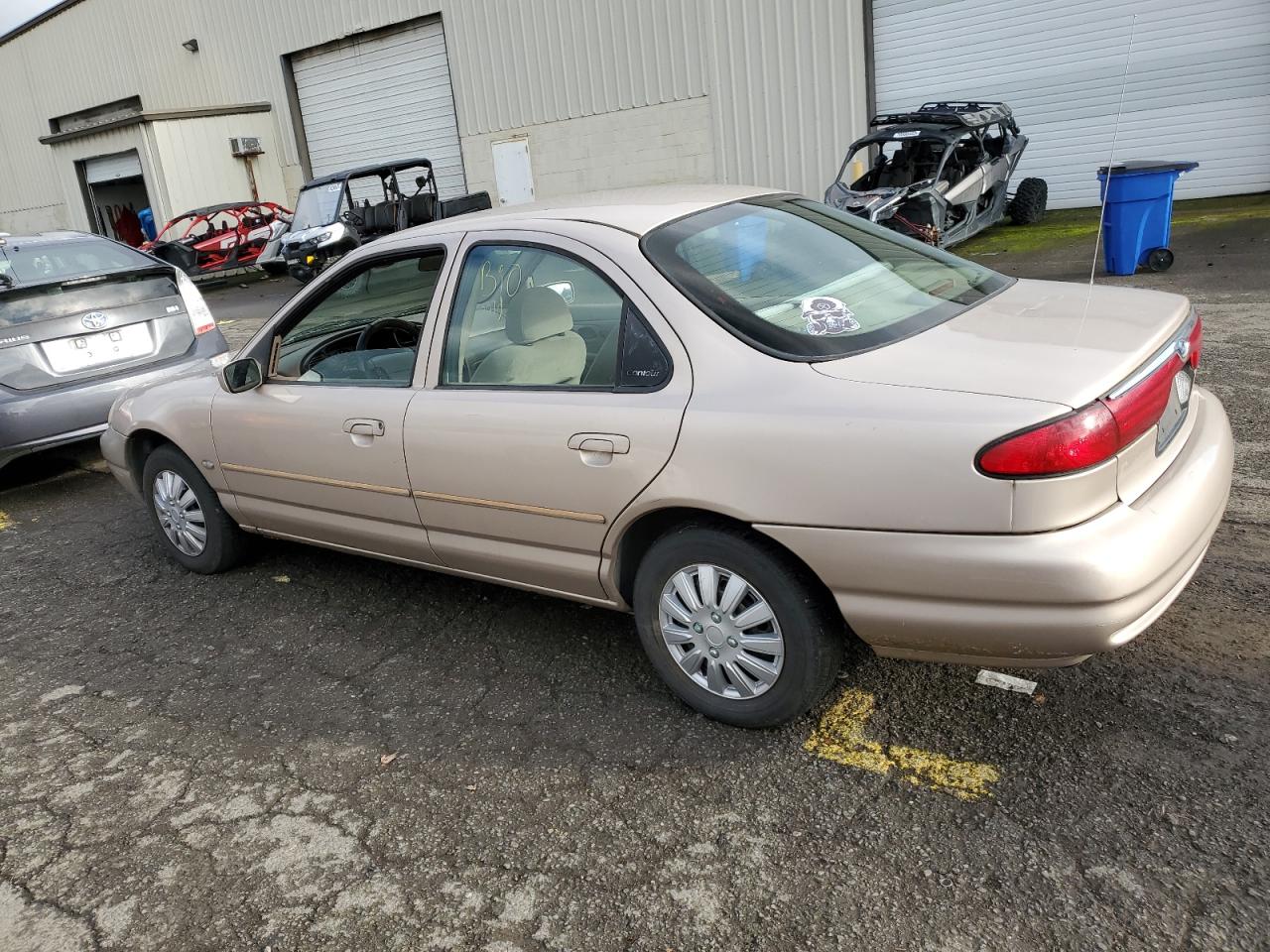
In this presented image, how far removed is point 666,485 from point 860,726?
0.95 metres

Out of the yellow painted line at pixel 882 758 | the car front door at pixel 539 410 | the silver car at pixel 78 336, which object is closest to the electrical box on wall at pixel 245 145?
the silver car at pixel 78 336

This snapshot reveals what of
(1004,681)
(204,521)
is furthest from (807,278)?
(204,521)

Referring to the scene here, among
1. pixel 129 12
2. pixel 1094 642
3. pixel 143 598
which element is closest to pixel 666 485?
pixel 1094 642

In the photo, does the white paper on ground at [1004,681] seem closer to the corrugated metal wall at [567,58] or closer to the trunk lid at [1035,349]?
the trunk lid at [1035,349]

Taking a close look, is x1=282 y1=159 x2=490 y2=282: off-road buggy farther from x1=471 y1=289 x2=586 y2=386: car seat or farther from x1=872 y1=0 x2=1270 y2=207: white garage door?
x1=471 y1=289 x2=586 y2=386: car seat

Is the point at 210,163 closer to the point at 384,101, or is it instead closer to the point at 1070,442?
the point at 384,101

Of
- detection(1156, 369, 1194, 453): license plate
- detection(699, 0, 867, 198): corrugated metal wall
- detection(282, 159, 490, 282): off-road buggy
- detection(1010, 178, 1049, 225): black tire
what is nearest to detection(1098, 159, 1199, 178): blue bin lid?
detection(1010, 178, 1049, 225): black tire

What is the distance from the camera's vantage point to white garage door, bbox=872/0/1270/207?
12.9m

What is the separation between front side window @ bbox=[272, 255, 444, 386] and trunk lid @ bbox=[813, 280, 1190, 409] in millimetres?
1648

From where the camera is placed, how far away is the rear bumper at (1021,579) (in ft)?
7.83

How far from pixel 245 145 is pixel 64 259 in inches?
684

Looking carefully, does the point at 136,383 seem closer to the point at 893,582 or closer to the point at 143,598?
the point at 143,598

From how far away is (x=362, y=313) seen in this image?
4.20 metres

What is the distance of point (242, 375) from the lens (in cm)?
409
